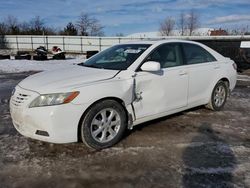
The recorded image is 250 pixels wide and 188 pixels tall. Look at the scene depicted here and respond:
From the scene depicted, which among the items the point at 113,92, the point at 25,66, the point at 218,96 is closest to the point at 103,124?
the point at 113,92

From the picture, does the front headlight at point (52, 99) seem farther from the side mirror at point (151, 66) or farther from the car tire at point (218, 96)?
the car tire at point (218, 96)

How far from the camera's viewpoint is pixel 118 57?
4.89 meters

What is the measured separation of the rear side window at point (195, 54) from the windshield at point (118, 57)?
34.4 inches

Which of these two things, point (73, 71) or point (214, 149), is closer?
point (214, 149)

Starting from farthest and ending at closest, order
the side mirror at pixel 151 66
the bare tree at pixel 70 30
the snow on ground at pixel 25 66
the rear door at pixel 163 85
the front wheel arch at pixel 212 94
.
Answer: the bare tree at pixel 70 30 → the snow on ground at pixel 25 66 → the front wheel arch at pixel 212 94 → the rear door at pixel 163 85 → the side mirror at pixel 151 66

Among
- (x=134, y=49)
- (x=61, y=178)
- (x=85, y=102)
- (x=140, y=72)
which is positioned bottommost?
(x=61, y=178)

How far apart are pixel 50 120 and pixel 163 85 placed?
6.44 feet

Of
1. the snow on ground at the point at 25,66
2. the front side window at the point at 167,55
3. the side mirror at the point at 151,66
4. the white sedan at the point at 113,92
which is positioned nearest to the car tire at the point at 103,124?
the white sedan at the point at 113,92

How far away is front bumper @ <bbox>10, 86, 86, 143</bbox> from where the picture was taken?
3.65m

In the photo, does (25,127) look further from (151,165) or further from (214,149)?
(214,149)

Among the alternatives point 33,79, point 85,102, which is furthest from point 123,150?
point 33,79

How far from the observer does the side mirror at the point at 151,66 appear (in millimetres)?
4312

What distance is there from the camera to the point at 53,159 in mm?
3799

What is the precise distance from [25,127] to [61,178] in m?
0.96
